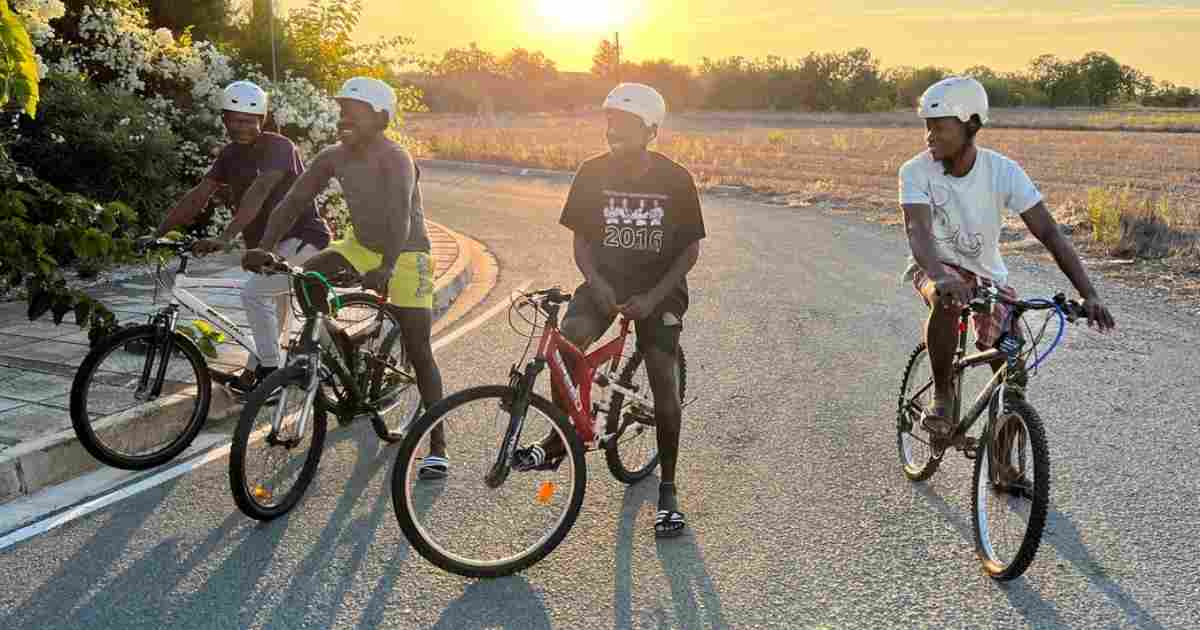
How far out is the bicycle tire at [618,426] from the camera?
505 cm

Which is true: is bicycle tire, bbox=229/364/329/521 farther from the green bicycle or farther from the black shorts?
the black shorts

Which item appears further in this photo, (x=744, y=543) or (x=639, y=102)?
(x=744, y=543)

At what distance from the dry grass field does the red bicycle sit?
9755 mm

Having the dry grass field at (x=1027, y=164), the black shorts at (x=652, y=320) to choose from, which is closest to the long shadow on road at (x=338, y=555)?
the black shorts at (x=652, y=320)

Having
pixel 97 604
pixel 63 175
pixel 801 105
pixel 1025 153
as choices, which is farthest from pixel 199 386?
pixel 801 105

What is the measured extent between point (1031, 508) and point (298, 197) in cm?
351

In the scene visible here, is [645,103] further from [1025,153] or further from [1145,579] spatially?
[1025,153]

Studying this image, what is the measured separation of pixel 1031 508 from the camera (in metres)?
4.11

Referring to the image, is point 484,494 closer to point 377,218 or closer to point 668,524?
point 668,524

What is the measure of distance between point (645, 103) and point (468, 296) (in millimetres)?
6341

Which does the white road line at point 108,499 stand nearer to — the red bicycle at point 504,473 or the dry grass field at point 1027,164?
the red bicycle at point 504,473

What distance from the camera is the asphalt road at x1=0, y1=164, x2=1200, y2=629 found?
3979mm

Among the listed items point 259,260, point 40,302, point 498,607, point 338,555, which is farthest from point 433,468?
point 40,302

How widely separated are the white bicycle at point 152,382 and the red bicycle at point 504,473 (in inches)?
53.7
